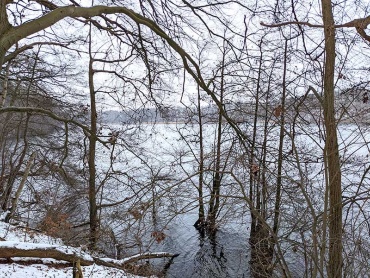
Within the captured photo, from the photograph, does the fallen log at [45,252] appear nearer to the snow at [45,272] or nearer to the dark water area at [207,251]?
the snow at [45,272]

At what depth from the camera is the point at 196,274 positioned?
13.9 meters

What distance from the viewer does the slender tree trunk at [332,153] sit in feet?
14.5

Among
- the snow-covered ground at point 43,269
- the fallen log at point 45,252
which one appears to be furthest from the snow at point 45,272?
the fallen log at point 45,252

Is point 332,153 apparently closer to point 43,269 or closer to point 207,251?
point 43,269

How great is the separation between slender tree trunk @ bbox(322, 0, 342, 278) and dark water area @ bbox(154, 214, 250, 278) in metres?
8.41

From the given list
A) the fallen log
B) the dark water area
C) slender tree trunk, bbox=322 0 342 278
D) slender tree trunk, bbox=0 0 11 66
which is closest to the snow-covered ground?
the fallen log

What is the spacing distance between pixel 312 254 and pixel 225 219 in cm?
122

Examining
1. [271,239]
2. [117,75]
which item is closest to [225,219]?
[271,239]

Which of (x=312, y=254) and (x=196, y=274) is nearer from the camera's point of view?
(x=312, y=254)

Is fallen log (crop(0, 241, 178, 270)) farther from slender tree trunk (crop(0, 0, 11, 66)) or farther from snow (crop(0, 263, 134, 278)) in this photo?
slender tree trunk (crop(0, 0, 11, 66))

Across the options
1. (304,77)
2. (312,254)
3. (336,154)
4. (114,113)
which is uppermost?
Answer: (114,113)

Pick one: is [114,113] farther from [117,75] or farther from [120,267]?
[120,267]

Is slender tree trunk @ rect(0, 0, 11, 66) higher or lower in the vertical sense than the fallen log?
higher

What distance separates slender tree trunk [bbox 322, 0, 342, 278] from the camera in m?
4.42
